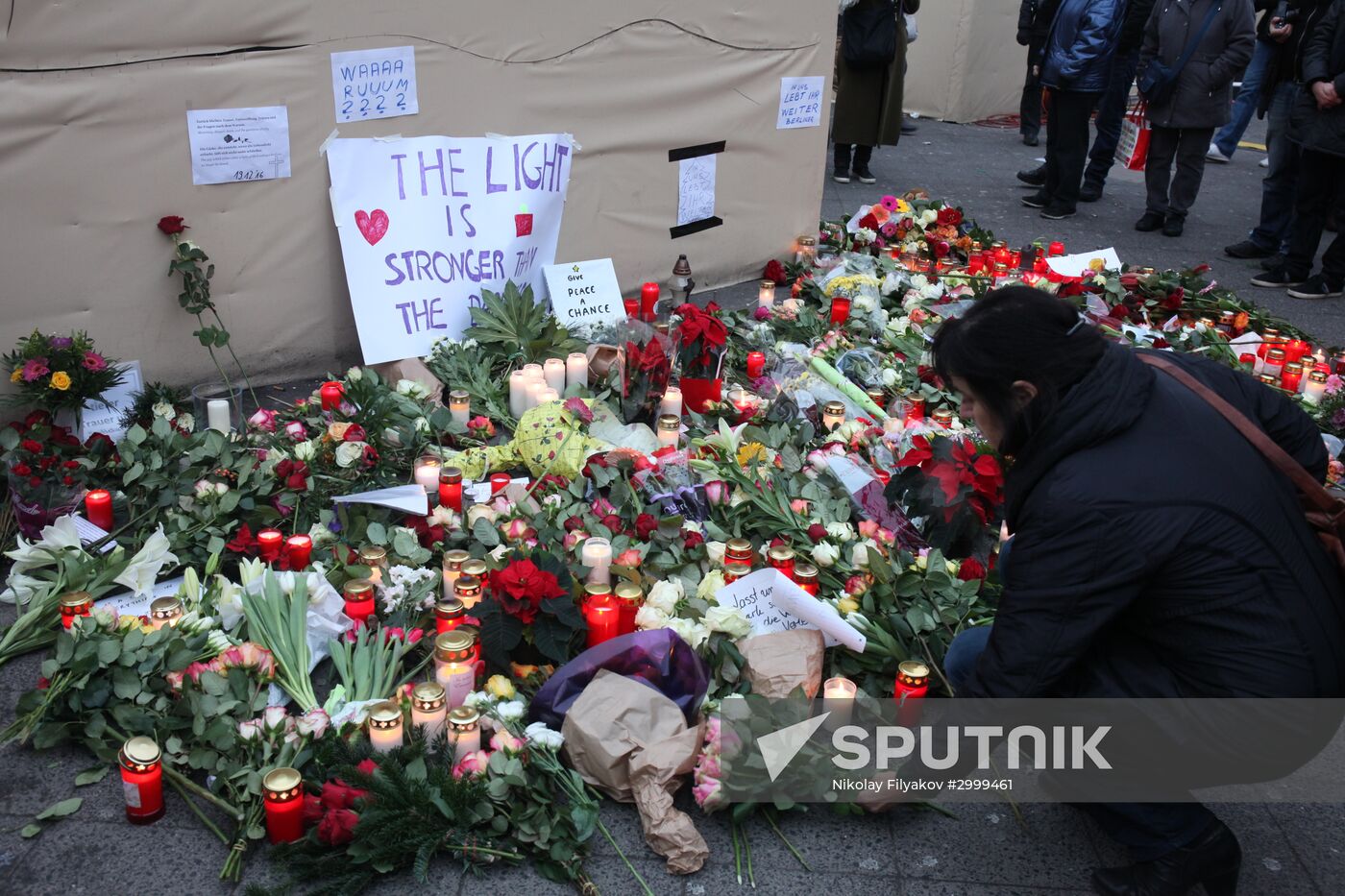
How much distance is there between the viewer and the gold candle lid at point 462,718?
248 centimetres

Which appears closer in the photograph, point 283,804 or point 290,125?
point 283,804

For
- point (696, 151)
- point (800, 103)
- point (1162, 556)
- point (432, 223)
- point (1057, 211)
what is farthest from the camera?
point (1057, 211)

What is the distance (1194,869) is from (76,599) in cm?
254

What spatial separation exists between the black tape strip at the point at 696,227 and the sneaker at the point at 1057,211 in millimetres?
3419

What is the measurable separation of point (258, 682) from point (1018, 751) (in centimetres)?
Answer: 177

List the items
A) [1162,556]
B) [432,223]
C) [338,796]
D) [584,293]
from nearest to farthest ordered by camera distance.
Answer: [1162,556] < [338,796] < [432,223] < [584,293]

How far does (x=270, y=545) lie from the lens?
10.2 feet

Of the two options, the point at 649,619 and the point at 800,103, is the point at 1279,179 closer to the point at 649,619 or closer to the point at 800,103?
the point at 800,103

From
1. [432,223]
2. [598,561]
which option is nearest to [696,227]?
[432,223]

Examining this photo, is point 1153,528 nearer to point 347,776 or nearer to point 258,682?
point 347,776

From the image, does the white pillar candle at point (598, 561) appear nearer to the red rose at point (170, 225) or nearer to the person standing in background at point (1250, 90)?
the red rose at point (170, 225)

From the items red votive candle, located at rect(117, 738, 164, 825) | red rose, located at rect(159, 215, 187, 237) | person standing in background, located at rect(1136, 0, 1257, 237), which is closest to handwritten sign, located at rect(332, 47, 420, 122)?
red rose, located at rect(159, 215, 187, 237)

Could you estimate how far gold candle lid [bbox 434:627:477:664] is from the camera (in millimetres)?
2611

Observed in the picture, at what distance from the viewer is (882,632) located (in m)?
2.88
